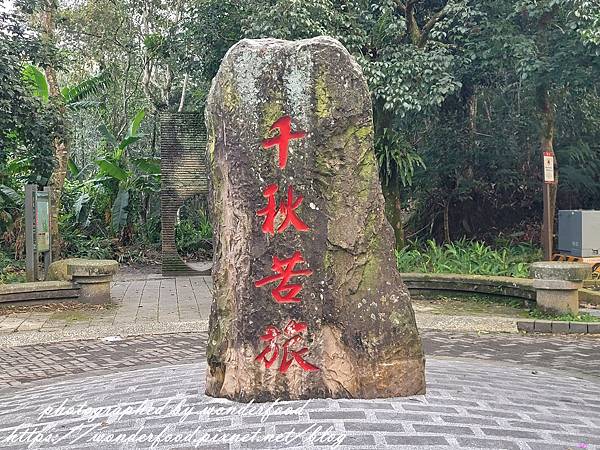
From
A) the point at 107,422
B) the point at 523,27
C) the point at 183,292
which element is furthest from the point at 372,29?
the point at 107,422

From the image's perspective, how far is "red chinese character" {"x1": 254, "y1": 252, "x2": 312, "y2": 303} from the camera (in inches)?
170

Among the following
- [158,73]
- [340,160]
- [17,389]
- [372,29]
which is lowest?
[17,389]

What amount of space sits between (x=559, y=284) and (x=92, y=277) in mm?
6439

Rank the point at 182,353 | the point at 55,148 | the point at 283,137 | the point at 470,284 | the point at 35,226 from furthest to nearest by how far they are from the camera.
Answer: the point at 55,148
the point at 35,226
the point at 470,284
the point at 182,353
the point at 283,137

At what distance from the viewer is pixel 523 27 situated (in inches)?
499

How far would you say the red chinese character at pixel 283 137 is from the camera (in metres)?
4.39

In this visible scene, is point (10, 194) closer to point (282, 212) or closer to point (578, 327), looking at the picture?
point (578, 327)

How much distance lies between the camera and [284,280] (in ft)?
14.2

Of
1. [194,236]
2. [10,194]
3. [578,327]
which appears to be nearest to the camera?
[578,327]

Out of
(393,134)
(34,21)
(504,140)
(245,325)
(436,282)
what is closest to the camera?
(245,325)

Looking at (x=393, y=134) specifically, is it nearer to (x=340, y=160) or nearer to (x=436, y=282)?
(x=436, y=282)

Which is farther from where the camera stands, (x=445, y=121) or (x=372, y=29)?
(x=445, y=121)

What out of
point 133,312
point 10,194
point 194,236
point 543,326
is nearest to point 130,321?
point 133,312

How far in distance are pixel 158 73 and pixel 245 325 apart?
19.9m
